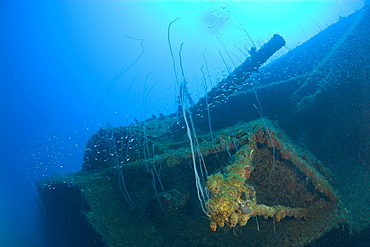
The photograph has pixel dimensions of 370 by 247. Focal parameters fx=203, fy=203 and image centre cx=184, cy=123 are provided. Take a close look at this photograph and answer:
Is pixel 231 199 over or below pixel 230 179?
below

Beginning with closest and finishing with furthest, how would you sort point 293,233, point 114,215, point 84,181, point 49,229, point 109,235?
point 293,233
point 109,235
point 114,215
point 84,181
point 49,229

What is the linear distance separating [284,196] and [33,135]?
158139 millimetres

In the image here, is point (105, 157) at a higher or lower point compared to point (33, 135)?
lower

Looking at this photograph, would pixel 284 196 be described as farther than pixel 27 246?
No

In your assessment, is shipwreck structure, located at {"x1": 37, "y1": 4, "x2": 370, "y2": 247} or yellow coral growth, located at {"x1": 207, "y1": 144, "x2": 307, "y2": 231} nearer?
yellow coral growth, located at {"x1": 207, "y1": 144, "x2": 307, "y2": 231}

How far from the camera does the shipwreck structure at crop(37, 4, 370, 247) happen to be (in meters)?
4.06

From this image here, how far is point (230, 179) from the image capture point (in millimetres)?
2934

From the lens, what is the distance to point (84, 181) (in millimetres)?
6578

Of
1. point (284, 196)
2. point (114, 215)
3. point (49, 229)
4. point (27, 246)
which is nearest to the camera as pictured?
point (284, 196)

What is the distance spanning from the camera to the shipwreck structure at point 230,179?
4.06 m

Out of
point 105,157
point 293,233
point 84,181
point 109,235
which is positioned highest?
point 105,157

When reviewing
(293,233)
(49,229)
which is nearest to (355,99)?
(293,233)

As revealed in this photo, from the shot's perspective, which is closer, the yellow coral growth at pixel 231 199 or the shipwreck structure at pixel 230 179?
the yellow coral growth at pixel 231 199

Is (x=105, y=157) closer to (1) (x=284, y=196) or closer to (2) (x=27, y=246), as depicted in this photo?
(1) (x=284, y=196)
